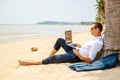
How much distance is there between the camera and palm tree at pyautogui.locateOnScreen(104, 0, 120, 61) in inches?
245

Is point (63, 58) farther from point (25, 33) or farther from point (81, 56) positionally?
point (25, 33)

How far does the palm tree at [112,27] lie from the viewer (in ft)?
20.4

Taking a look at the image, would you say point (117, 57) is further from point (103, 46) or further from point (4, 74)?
point (4, 74)

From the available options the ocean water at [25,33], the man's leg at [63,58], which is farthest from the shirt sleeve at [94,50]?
the ocean water at [25,33]

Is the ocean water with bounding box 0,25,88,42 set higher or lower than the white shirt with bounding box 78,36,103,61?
lower

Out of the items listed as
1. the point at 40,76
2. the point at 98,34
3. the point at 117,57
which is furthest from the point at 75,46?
the point at 40,76

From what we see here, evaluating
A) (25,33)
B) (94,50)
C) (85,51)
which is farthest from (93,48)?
(25,33)

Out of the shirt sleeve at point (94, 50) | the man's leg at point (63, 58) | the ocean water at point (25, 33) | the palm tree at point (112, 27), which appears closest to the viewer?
the palm tree at point (112, 27)

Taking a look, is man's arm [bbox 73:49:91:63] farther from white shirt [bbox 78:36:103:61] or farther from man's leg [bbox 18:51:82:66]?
man's leg [bbox 18:51:82:66]

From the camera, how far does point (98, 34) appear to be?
6.55 meters

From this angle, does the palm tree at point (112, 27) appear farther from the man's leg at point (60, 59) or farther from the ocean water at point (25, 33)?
the ocean water at point (25, 33)

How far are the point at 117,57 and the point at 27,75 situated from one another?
1.98 meters

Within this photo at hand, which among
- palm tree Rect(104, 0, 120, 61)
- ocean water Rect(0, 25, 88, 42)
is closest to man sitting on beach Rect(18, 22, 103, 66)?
palm tree Rect(104, 0, 120, 61)

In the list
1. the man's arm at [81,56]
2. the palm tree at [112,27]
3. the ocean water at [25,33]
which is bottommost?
the ocean water at [25,33]
